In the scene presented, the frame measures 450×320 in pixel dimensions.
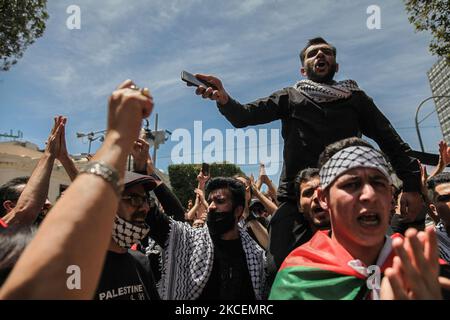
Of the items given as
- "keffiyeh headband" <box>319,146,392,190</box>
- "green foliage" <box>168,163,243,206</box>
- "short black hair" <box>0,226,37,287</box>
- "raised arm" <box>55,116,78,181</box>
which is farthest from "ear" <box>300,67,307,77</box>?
"green foliage" <box>168,163,243,206</box>

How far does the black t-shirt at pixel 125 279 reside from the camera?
83.6 inches

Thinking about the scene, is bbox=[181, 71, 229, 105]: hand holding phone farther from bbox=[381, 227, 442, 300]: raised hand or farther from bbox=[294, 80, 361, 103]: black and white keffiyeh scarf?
bbox=[381, 227, 442, 300]: raised hand

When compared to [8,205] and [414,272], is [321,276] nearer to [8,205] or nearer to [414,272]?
[414,272]

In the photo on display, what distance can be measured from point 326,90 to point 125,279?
1915 mm

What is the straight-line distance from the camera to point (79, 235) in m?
0.93

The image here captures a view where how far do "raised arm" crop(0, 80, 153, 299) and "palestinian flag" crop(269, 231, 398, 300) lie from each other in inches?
40.8

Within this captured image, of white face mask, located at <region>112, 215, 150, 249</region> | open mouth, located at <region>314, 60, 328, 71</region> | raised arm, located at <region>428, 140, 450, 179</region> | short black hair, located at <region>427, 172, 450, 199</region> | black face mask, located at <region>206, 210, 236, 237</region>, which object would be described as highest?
open mouth, located at <region>314, 60, 328, 71</region>

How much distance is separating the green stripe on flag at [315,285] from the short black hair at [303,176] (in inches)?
42.5

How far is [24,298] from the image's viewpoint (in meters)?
0.87

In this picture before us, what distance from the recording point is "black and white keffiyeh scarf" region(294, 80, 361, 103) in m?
2.86

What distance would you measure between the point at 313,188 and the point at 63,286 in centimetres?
206

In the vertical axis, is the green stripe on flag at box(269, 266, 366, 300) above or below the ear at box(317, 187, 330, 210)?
below
